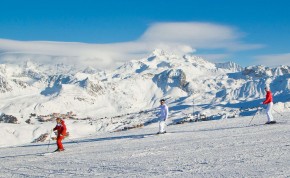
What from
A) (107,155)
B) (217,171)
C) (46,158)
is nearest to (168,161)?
(217,171)

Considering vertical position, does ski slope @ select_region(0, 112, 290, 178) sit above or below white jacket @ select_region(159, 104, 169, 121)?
below

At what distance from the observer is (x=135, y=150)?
21.8 metres

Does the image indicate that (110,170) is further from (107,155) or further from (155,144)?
(155,144)

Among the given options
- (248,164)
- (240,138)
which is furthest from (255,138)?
(248,164)

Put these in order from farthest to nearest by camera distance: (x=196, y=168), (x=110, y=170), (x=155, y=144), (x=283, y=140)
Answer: (x=155, y=144)
(x=283, y=140)
(x=110, y=170)
(x=196, y=168)

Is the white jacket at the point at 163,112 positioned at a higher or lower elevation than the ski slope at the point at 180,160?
higher

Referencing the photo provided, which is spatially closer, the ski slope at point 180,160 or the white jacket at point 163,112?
the ski slope at point 180,160

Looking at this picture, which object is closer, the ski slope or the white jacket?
the ski slope

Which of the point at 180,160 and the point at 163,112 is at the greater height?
the point at 163,112

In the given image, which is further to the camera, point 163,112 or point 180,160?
point 163,112

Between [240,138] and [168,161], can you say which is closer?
[168,161]

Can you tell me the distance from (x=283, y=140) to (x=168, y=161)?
246 inches

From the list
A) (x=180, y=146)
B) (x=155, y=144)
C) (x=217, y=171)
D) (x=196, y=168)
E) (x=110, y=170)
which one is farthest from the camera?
(x=155, y=144)

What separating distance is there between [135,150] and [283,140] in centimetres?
736
